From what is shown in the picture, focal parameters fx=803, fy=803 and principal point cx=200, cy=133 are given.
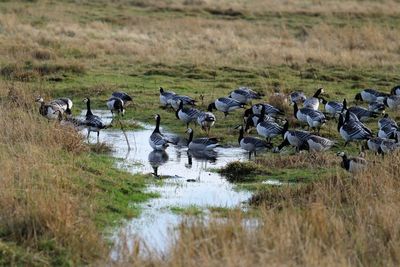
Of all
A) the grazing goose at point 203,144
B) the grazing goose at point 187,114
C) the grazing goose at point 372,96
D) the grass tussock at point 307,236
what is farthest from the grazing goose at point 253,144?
the grazing goose at point 372,96

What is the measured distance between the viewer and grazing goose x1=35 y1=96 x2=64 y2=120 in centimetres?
1762

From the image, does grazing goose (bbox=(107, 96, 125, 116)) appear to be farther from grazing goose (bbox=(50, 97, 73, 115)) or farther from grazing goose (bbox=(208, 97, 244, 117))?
grazing goose (bbox=(208, 97, 244, 117))

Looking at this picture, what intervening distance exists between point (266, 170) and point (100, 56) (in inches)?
626

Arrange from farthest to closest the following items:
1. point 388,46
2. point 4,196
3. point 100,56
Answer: point 388,46 → point 100,56 → point 4,196

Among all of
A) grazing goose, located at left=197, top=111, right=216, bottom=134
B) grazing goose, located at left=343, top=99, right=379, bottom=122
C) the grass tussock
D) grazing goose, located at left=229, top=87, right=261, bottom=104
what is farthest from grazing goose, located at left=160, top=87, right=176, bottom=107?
the grass tussock

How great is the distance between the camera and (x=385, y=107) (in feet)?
69.5

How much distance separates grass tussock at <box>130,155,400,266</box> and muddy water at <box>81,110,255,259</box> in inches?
21.5

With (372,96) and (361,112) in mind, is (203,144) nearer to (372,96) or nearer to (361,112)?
(361,112)

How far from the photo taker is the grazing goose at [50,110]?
57.8ft

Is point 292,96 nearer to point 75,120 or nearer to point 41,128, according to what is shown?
point 75,120

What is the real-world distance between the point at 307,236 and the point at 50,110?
33.8ft

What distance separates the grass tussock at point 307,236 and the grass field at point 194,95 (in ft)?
0.08

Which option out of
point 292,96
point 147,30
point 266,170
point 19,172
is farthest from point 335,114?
point 147,30

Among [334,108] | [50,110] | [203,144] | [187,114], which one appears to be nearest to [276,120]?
[334,108]
